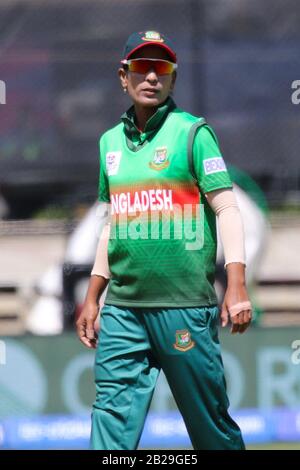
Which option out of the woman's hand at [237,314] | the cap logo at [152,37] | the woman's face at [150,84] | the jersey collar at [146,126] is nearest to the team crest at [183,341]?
the woman's hand at [237,314]

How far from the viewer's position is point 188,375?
13.7 ft

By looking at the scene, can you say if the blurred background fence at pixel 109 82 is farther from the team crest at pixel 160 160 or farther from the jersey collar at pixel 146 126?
the team crest at pixel 160 160

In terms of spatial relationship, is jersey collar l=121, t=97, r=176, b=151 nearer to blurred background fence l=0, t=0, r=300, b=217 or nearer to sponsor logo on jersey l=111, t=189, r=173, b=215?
sponsor logo on jersey l=111, t=189, r=173, b=215

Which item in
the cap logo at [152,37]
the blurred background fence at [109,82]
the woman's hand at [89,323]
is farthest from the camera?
the blurred background fence at [109,82]

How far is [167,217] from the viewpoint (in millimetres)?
4180

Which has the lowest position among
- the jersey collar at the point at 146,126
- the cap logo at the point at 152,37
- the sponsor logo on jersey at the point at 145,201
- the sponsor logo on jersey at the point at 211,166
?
the sponsor logo on jersey at the point at 145,201

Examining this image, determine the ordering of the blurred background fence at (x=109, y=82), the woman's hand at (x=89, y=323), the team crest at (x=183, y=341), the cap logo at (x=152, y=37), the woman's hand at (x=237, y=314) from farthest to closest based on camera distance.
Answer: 1. the blurred background fence at (x=109, y=82)
2. the woman's hand at (x=89, y=323)
3. the cap logo at (x=152, y=37)
4. the team crest at (x=183, y=341)
5. the woman's hand at (x=237, y=314)

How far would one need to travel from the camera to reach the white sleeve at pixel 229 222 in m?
4.16

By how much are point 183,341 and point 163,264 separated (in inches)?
10.6

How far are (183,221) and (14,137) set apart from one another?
3.00 m

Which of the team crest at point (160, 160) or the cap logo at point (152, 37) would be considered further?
the cap logo at point (152, 37)

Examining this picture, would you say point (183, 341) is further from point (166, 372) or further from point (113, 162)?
point (113, 162)

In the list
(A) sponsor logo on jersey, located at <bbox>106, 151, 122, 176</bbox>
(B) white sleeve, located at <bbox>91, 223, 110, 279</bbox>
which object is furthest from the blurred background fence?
(A) sponsor logo on jersey, located at <bbox>106, 151, 122, 176</bbox>

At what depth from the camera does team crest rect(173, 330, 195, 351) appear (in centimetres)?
416
